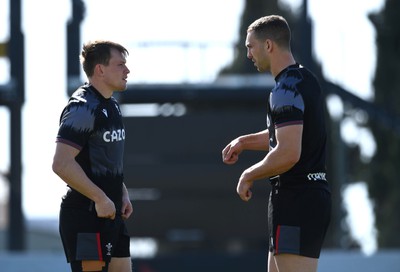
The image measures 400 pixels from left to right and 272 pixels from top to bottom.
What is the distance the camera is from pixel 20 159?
23594 mm

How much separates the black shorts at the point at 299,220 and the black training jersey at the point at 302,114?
88 mm

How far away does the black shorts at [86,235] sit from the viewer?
7410mm

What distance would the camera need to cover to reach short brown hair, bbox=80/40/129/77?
7.55 metres

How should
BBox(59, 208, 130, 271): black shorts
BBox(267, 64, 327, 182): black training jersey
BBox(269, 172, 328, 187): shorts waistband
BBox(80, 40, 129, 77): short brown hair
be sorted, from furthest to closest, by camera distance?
1. BBox(80, 40, 129, 77): short brown hair
2. BBox(59, 208, 130, 271): black shorts
3. BBox(269, 172, 328, 187): shorts waistband
4. BBox(267, 64, 327, 182): black training jersey

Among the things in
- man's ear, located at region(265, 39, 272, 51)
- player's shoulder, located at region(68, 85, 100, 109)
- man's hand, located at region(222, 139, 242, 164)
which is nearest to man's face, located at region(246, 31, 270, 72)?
man's ear, located at region(265, 39, 272, 51)

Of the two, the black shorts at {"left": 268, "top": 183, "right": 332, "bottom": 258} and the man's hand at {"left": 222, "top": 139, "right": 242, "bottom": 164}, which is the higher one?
the man's hand at {"left": 222, "top": 139, "right": 242, "bottom": 164}

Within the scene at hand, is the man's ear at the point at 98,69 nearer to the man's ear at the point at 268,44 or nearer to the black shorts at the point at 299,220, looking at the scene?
the man's ear at the point at 268,44

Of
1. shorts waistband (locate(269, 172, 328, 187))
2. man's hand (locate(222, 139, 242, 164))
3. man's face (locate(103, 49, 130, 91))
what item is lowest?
shorts waistband (locate(269, 172, 328, 187))

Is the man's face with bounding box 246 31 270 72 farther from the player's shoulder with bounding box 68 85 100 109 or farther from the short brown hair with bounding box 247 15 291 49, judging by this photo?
the player's shoulder with bounding box 68 85 100 109

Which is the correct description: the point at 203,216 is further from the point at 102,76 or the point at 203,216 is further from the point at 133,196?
the point at 102,76

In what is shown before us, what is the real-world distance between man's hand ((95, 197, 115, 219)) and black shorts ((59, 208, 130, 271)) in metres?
0.13

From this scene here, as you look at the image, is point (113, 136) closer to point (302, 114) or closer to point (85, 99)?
point (85, 99)

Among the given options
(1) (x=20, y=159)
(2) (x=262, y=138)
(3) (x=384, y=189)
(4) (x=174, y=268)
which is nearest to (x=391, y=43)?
(3) (x=384, y=189)

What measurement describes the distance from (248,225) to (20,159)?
16.9ft
